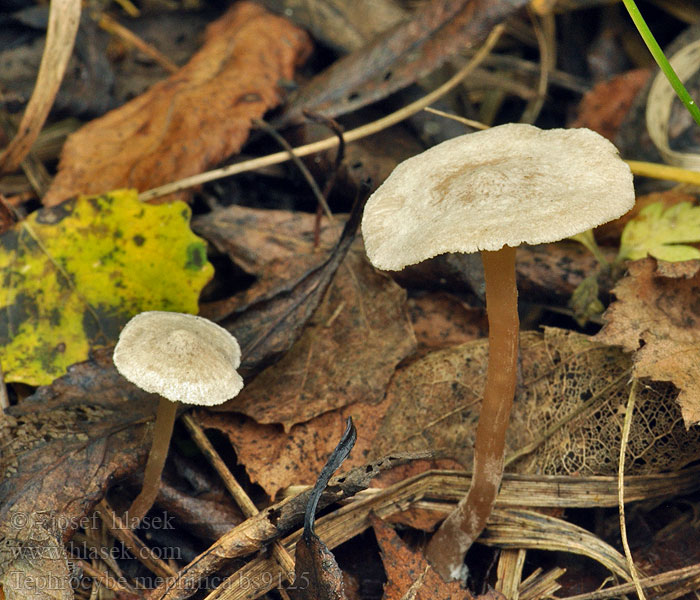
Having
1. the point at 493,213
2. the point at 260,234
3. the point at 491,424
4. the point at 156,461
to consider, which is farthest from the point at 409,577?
the point at 260,234

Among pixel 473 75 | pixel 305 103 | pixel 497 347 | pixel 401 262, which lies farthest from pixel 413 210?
pixel 473 75

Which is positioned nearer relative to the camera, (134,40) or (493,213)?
(493,213)

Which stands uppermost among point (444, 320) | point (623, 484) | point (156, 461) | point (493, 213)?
point (493, 213)

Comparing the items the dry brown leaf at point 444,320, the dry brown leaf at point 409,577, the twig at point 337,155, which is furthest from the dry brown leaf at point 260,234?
the dry brown leaf at point 409,577

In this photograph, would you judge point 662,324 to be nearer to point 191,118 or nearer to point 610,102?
point 610,102

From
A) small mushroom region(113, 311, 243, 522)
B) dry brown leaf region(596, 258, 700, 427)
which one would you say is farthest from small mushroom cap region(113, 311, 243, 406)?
dry brown leaf region(596, 258, 700, 427)

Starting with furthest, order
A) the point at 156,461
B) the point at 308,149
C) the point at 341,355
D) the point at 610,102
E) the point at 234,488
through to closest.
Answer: the point at 610,102, the point at 308,149, the point at 341,355, the point at 234,488, the point at 156,461
